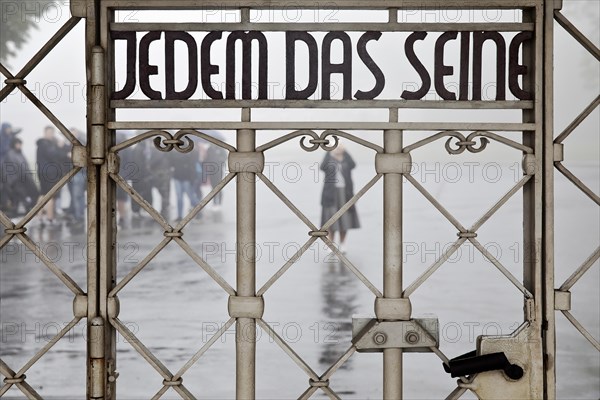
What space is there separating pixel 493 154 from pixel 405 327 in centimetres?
1795

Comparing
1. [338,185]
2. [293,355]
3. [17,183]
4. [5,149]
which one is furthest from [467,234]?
[5,149]

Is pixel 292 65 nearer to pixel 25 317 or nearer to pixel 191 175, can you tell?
pixel 25 317

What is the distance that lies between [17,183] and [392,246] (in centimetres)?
1609

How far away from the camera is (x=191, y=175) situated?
59.6 feet

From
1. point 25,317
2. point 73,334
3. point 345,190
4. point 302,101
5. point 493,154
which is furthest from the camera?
point 493,154

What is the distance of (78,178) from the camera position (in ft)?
55.5

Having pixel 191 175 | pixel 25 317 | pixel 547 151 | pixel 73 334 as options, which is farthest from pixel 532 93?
pixel 191 175

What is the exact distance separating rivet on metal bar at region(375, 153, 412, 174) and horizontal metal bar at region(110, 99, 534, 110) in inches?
5.6

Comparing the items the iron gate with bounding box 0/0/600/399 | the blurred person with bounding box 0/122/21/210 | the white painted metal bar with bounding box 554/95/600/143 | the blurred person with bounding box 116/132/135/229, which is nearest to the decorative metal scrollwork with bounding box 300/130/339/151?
the iron gate with bounding box 0/0/600/399

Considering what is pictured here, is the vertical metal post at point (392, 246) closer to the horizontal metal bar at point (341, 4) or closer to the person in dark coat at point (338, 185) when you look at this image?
the horizontal metal bar at point (341, 4)

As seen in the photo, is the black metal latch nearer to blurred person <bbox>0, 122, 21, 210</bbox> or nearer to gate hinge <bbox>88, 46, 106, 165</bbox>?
gate hinge <bbox>88, 46, 106, 165</bbox>

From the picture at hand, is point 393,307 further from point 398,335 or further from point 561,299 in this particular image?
point 561,299

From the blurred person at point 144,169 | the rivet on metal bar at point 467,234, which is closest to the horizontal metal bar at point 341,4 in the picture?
the rivet on metal bar at point 467,234

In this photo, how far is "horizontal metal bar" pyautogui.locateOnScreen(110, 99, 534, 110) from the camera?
7.99ft
